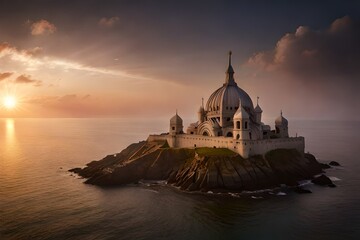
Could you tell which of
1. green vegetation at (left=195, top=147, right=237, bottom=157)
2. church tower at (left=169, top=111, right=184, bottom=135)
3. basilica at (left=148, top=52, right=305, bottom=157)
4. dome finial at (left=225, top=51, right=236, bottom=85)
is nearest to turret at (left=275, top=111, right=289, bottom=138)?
basilica at (left=148, top=52, right=305, bottom=157)

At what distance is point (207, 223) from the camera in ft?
167

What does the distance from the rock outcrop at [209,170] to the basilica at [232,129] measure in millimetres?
2969

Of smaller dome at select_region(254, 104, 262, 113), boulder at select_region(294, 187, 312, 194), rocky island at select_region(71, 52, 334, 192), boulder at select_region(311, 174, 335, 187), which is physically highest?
smaller dome at select_region(254, 104, 262, 113)

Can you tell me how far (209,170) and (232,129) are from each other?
21130 mm

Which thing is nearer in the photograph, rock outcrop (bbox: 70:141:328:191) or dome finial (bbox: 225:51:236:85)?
rock outcrop (bbox: 70:141:328:191)

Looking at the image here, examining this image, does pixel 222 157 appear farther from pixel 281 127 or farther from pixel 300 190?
pixel 281 127

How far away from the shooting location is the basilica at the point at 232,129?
80.2 m

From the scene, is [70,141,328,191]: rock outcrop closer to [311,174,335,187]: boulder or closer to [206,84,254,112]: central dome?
[311,174,335,187]: boulder

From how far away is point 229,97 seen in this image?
9512 centimetres

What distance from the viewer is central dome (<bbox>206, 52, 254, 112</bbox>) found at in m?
94.4

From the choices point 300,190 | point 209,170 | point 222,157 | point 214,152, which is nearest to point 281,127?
point 214,152

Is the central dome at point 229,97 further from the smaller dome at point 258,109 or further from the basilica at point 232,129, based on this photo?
the smaller dome at point 258,109

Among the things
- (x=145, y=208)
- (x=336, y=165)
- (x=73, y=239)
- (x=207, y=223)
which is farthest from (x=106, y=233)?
→ (x=336, y=165)

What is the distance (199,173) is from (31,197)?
128 ft
